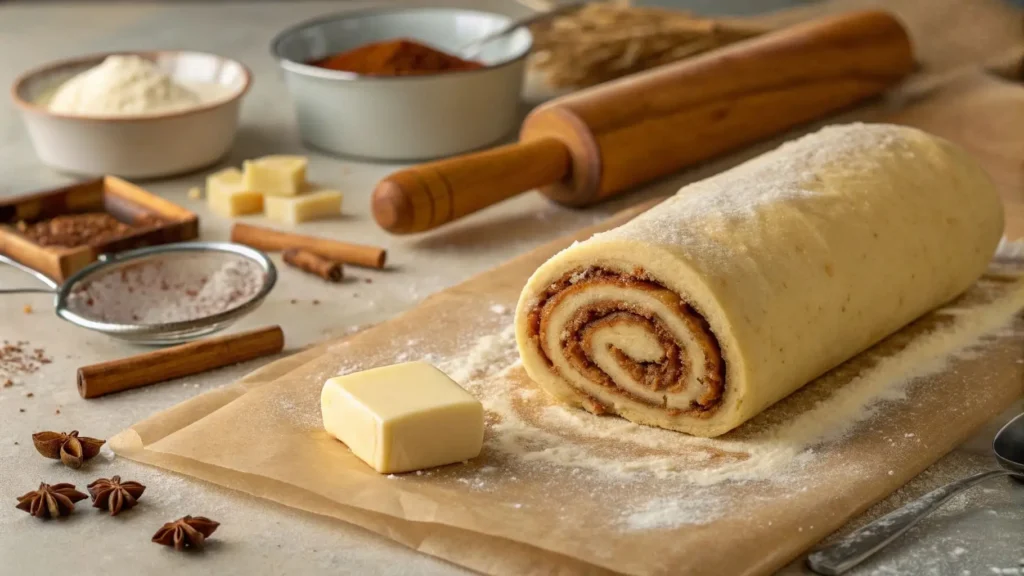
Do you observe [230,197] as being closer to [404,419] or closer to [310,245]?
[310,245]

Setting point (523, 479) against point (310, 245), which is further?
point (310, 245)

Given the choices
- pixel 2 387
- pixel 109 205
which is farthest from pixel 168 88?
pixel 2 387

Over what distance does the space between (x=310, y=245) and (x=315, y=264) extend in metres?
0.13

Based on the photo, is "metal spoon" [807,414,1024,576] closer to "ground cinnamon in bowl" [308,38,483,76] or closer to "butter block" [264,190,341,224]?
"butter block" [264,190,341,224]

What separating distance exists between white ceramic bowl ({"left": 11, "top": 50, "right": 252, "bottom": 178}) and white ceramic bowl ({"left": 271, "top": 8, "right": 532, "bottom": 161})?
0.23m

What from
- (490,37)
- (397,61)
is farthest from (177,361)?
(490,37)

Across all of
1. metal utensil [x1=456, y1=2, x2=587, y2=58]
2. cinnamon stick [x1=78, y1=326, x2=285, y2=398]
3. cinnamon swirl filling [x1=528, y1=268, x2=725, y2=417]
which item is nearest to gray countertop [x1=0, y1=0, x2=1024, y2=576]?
cinnamon stick [x1=78, y1=326, x2=285, y2=398]

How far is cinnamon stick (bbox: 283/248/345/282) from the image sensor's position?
3.02m

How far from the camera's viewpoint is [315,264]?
9.98ft

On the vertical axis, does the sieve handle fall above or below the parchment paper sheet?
below

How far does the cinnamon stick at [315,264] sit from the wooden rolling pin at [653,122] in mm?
189

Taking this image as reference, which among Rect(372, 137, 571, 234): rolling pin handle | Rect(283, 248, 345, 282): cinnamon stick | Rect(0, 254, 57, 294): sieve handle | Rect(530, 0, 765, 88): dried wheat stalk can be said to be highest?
Rect(530, 0, 765, 88): dried wheat stalk

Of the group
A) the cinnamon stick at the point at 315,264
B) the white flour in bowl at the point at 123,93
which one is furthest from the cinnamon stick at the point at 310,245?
the white flour in bowl at the point at 123,93

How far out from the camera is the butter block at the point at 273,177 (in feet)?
11.3
